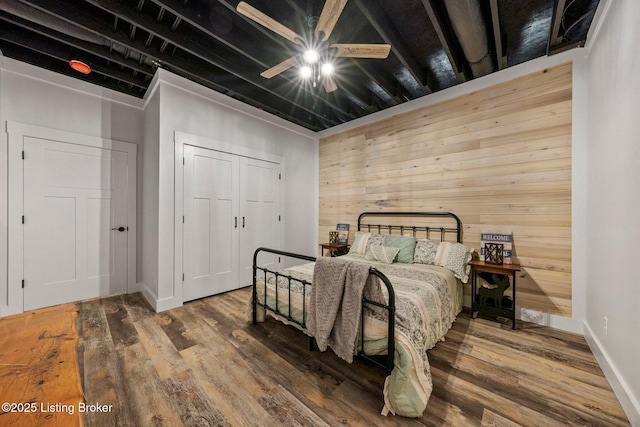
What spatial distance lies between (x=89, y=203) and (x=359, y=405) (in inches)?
157

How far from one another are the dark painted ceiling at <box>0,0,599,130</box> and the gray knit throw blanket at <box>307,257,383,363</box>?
1.82 m

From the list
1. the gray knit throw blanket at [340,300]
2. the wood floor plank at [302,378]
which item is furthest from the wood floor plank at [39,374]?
the gray knit throw blanket at [340,300]

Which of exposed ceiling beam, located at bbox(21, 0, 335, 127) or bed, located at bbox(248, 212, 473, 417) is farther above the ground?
exposed ceiling beam, located at bbox(21, 0, 335, 127)

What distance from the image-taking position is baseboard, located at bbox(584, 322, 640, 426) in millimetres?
1391

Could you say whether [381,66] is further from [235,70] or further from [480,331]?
[480,331]

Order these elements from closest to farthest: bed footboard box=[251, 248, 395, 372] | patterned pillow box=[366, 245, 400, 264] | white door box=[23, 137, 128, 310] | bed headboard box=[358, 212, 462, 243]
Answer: bed footboard box=[251, 248, 395, 372]
white door box=[23, 137, 128, 310]
patterned pillow box=[366, 245, 400, 264]
bed headboard box=[358, 212, 462, 243]

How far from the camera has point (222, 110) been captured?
141 inches

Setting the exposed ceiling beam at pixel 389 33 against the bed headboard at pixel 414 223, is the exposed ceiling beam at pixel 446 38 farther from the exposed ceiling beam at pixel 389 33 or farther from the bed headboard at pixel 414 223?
the bed headboard at pixel 414 223

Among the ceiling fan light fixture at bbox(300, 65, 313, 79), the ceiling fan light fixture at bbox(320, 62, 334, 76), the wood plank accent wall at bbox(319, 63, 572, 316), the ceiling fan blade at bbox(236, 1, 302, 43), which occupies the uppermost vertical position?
the ceiling fan blade at bbox(236, 1, 302, 43)

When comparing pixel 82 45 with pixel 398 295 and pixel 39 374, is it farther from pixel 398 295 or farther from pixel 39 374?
pixel 398 295

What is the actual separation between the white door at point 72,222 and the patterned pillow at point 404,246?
3839 mm

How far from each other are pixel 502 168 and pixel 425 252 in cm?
132

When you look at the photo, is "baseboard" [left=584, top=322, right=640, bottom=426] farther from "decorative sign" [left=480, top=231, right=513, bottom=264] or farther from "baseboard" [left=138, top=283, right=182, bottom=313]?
"baseboard" [left=138, top=283, right=182, bottom=313]

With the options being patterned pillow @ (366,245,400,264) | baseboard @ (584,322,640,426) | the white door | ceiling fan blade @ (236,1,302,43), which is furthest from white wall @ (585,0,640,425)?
the white door
